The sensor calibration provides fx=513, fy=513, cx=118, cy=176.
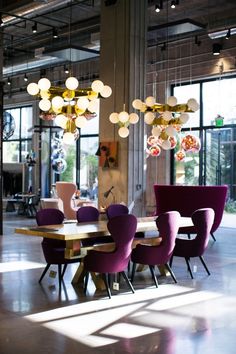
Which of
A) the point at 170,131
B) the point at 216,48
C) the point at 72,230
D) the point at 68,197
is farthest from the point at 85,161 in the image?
the point at 72,230

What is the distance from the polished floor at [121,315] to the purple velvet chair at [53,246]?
305mm

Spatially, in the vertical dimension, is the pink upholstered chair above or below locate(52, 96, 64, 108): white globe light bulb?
below

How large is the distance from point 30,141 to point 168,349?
17.5 metres

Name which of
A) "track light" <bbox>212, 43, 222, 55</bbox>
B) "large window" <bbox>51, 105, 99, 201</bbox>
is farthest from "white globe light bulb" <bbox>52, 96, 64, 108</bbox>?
"large window" <bbox>51, 105, 99, 201</bbox>

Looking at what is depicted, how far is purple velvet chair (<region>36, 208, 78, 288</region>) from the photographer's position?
22.2 feet

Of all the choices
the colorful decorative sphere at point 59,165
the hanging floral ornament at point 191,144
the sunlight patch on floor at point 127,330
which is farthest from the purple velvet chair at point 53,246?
the colorful decorative sphere at point 59,165

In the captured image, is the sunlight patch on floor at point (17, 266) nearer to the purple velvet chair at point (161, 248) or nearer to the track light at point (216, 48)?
the purple velvet chair at point (161, 248)

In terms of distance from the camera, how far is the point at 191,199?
37.2 feet

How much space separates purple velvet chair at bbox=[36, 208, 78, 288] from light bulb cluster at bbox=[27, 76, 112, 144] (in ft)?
4.07

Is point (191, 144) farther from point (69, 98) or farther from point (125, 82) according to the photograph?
point (69, 98)

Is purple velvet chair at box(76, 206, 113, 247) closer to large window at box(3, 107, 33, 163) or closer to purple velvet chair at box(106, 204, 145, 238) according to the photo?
purple velvet chair at box(106, 204, 145, 238)

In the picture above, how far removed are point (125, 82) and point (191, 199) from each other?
2.96m

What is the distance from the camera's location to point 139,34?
1136 cm

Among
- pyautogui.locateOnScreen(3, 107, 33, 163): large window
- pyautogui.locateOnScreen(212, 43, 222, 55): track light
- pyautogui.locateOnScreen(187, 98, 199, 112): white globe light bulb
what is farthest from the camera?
pyautogui.locateOnScreen(3, 107, 33, 163): large window
